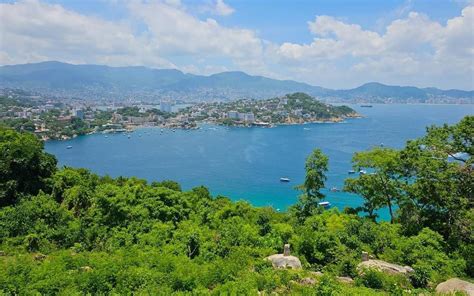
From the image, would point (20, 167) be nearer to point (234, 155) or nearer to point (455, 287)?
point (455, 287)

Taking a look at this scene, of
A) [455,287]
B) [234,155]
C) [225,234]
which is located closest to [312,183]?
[225,234]

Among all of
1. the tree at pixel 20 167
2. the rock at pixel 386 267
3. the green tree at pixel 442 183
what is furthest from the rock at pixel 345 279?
the tree at pixel 20 167

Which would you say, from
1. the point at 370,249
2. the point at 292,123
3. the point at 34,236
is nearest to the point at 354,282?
the point at 370,249

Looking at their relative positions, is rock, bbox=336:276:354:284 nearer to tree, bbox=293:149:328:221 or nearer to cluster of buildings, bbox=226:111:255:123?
tree, bbox=293:149:328:221

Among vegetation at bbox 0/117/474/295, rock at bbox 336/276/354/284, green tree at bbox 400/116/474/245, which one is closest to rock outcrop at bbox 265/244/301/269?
vegetation at bbox 0/117/474/295

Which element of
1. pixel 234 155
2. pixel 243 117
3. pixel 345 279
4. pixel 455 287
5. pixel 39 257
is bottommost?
pixel 234 155
